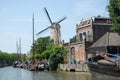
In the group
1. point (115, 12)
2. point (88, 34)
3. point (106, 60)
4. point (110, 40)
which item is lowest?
point (106, 60)

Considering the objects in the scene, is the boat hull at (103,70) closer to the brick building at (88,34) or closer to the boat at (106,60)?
the boat at (106,60)

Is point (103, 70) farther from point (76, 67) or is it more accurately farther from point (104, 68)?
point (76, 67)

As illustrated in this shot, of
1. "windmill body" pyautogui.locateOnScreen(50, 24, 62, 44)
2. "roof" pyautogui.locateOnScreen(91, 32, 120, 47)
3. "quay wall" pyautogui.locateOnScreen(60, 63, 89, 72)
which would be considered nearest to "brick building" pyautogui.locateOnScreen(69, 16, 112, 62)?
"quay wall" pyautogui.locateOnScreen(60, 63, 89, 72)

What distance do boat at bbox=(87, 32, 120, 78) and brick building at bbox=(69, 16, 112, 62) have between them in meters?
4.97

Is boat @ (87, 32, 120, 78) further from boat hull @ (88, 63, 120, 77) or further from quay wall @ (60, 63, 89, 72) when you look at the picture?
quay wall @ (60, 63, 89, 72)

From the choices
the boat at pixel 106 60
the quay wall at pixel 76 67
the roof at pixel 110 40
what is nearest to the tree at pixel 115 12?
the boat at pixel 106 60

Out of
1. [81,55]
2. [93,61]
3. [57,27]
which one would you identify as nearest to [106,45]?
[93,61]

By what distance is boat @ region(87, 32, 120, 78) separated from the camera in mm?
39947

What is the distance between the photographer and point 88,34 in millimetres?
67562

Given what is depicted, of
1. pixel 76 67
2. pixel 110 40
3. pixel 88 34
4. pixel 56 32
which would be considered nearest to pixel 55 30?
pixel 56 32

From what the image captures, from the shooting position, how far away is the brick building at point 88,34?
216ft

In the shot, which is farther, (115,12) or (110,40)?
(110,40)

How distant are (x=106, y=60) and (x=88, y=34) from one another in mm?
25694

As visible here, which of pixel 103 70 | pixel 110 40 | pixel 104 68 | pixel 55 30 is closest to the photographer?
pixel 104 68
